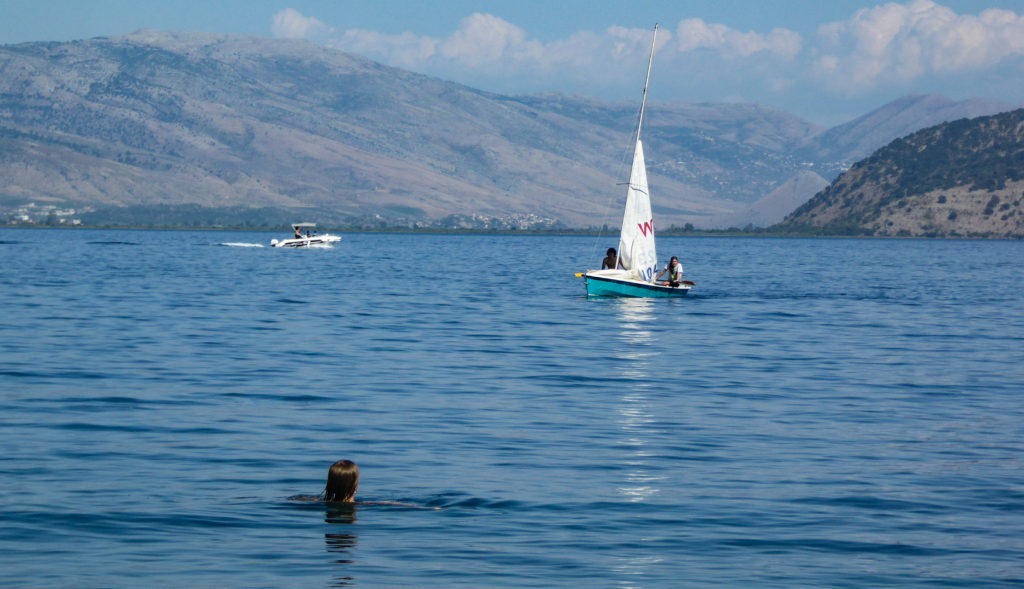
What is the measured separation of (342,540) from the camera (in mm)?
17703

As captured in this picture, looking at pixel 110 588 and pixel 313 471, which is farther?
pixel 313 471

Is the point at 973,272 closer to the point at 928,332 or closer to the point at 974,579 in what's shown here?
the point at 928,332

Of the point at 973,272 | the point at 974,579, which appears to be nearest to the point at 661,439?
the point at 974,579

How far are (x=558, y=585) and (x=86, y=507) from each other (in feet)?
25.5

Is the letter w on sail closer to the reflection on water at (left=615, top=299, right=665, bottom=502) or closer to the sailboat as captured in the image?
the sailboat

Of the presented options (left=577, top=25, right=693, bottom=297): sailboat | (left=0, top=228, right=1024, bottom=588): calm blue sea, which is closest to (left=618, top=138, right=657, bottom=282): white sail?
(left=577, top=25, right=693, bottom=297): sailboat

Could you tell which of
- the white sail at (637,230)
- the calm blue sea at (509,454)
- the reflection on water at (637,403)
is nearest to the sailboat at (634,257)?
the white sail at (637,230)

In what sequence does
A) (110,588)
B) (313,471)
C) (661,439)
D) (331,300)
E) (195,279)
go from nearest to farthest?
(110,588) → (313,471) → (661,439) → (331,300) → (195,279)

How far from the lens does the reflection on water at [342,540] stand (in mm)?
15906

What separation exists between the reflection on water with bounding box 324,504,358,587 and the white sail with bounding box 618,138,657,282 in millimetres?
50352

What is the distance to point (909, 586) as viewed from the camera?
1602 cm

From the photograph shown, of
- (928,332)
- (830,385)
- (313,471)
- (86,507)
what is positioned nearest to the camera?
(86,507)

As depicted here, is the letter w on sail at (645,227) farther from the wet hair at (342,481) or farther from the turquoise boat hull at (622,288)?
the wet hair at (342,481)

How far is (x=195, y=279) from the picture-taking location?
96.0 meters
